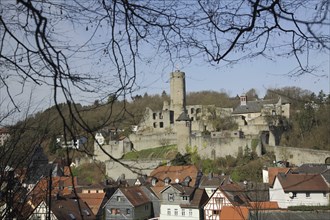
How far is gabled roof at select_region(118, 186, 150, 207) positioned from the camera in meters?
21.0

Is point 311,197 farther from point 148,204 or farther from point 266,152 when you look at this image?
point 266,152

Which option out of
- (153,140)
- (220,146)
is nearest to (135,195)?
(220,146)

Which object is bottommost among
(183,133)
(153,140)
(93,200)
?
(93,200)

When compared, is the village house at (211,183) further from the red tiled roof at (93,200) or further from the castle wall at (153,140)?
the castle wall at (153,140)

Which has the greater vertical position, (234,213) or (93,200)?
(234,213)

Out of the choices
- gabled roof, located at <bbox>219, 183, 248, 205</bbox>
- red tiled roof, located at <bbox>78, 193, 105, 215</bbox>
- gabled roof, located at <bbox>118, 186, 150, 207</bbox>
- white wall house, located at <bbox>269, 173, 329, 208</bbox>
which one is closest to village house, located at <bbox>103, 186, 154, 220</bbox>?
gabled roof, located at <bbox>118, 186, 150, 207</bbox>

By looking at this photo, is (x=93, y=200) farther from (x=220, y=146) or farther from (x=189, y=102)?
(x=189, y=102)

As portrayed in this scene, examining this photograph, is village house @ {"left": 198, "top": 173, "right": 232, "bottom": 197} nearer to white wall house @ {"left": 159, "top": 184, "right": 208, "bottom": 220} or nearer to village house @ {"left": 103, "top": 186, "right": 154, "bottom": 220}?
white wall house @ {"left": 159, "top": 184, "right": 208, "bottom": 220}

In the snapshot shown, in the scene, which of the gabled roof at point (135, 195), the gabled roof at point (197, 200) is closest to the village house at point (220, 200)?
the gabled roof at point (197, 200)

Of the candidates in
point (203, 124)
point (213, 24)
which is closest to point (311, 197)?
point (213, 24)

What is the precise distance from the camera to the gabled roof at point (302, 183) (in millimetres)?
18406

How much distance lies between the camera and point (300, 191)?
19.0 m

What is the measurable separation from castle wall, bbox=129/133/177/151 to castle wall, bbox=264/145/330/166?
8.23m

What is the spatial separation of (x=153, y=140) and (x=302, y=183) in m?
18.5
